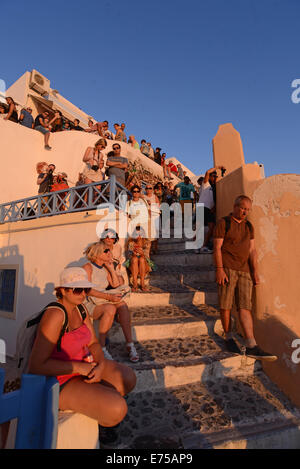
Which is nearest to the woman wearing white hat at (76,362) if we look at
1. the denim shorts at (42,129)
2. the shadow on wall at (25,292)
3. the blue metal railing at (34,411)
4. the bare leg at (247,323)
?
the blue metal railing at (34,411)

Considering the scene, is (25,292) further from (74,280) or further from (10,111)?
(10,111)

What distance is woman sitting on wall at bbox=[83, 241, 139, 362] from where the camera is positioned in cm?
316

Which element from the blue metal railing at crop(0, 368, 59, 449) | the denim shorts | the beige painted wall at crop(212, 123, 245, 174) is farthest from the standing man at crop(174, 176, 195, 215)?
the blue metal railing at crop(0, 368, 59, 449)

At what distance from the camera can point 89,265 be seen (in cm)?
354

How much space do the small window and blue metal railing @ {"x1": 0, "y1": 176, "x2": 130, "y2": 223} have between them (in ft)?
4.90

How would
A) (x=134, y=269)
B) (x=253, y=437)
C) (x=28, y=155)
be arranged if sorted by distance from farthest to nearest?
(x=28, y=155), (x=134, y=269), (x=253, y=437)

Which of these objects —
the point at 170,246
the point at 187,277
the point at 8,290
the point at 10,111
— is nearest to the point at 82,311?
the point at 187,277

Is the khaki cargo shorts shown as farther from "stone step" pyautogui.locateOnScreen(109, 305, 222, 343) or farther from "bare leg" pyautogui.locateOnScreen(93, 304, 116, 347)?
"bare leg" pyautogui.locateOnScreen(93, 304, 116, 347)

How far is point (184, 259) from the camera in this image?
636 centimetres

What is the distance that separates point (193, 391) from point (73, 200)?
15.5 feet
